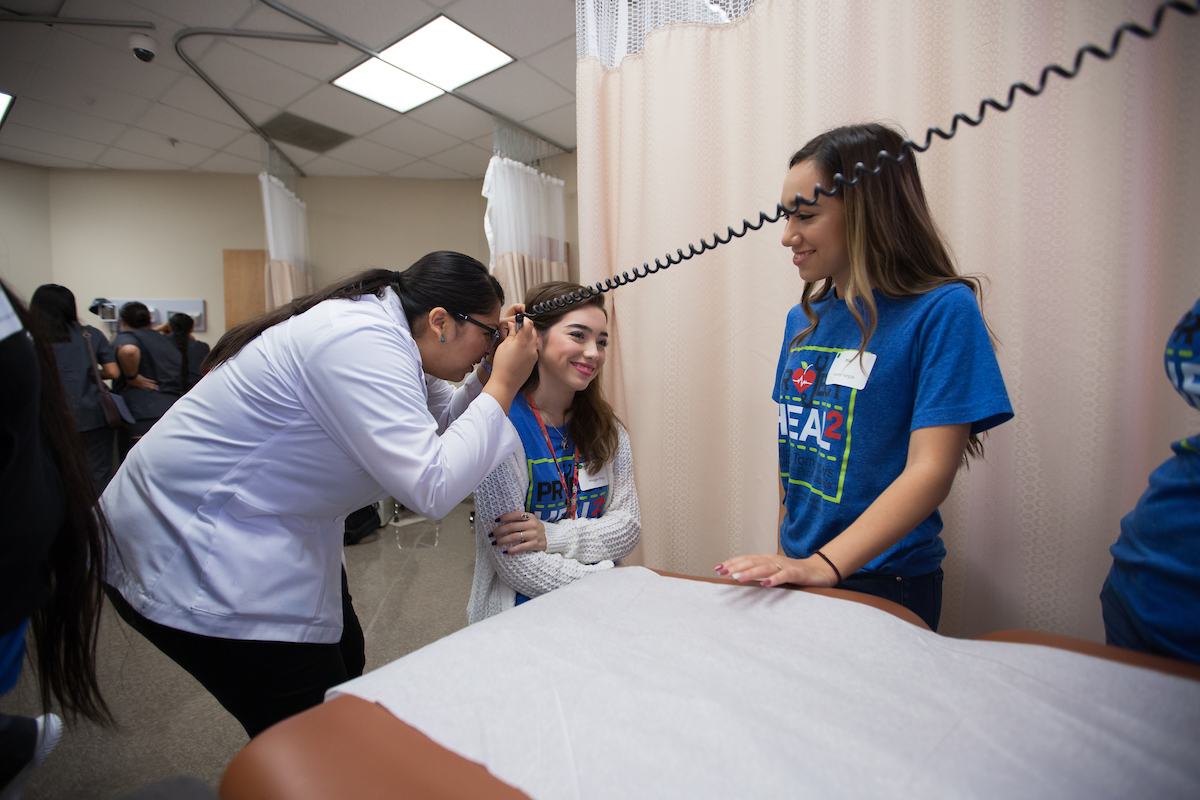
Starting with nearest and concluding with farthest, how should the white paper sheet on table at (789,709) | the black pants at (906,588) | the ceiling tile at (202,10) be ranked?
the white paper sheet on table at (789,709) → the black pants at (906,588) → the ceiling tile at (202,10)

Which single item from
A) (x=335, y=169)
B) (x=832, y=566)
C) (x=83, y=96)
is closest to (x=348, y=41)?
(x=83, y=96)

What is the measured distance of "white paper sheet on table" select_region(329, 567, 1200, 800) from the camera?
397 mm

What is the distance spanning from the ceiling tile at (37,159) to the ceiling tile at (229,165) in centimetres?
91

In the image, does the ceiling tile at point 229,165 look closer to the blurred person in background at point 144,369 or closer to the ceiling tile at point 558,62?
the blurred person in background at point 144,369

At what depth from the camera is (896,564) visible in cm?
83

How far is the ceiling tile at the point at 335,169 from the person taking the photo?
14.2 feet

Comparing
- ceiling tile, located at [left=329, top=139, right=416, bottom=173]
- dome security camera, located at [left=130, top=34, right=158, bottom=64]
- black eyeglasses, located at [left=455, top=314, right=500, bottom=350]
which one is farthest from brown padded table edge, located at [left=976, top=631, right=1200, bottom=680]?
ceiling tile, located at [left=329, top=139, right=416, bottom=173]

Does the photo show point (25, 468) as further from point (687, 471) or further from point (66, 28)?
point (66, 28)

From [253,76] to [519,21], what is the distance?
1.65 meters

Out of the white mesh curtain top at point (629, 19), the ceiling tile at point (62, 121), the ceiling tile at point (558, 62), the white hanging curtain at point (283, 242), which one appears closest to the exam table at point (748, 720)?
the white mesh curtain top at point (629, 19)

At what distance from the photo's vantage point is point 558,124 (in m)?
3.60

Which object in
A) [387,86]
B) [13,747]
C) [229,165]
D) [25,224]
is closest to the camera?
[13,747]

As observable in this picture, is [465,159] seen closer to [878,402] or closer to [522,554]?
[522,554]

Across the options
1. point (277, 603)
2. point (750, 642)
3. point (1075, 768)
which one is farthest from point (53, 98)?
point (1075, 768)
